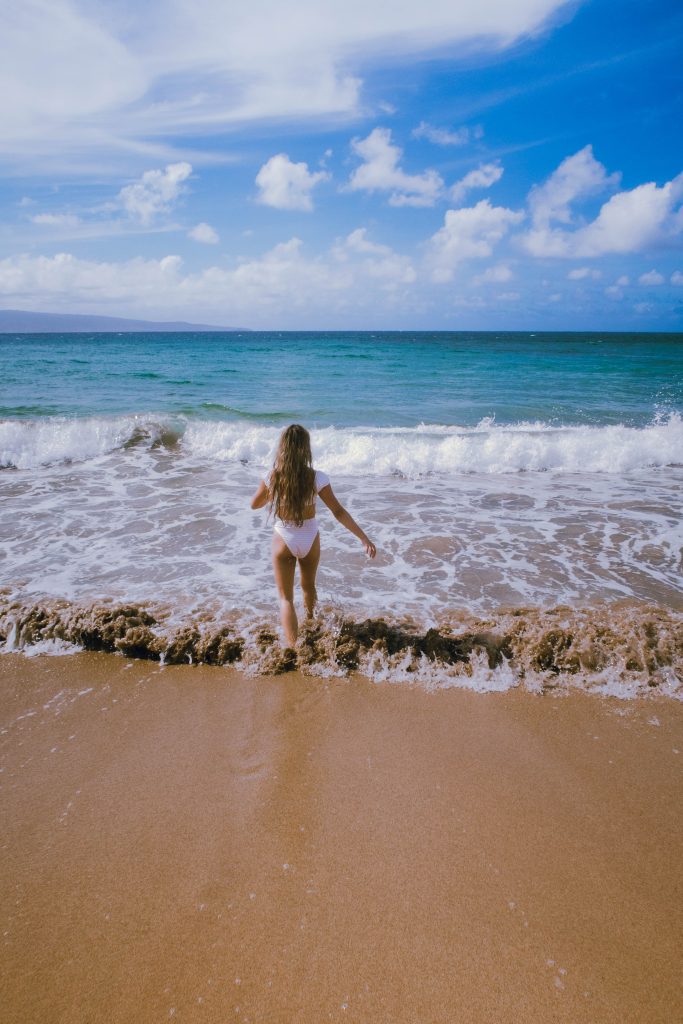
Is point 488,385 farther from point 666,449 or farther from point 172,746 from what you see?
point 172,746

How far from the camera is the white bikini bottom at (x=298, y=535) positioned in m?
4.41

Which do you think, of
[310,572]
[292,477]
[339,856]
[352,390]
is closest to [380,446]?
[310,572]

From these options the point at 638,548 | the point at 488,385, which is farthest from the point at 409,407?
the point at 638,548

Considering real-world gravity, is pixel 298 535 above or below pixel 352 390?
below

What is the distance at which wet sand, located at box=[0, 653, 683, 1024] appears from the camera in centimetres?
207

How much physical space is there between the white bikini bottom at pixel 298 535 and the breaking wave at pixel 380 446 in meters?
6.66

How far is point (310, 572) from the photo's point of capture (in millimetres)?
4613

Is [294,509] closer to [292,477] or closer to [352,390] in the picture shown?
[292,477]

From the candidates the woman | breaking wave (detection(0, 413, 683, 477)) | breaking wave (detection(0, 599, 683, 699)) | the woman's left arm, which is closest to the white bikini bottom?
the woman

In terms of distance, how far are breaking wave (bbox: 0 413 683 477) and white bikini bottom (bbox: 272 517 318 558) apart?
262 inches

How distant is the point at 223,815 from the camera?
285 centimetres

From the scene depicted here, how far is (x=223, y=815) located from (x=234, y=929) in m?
0.63

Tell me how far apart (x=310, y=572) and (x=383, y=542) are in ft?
8.05

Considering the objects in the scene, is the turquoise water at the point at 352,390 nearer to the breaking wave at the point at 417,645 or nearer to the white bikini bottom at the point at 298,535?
the white bikini bottom at the point at 298,535
